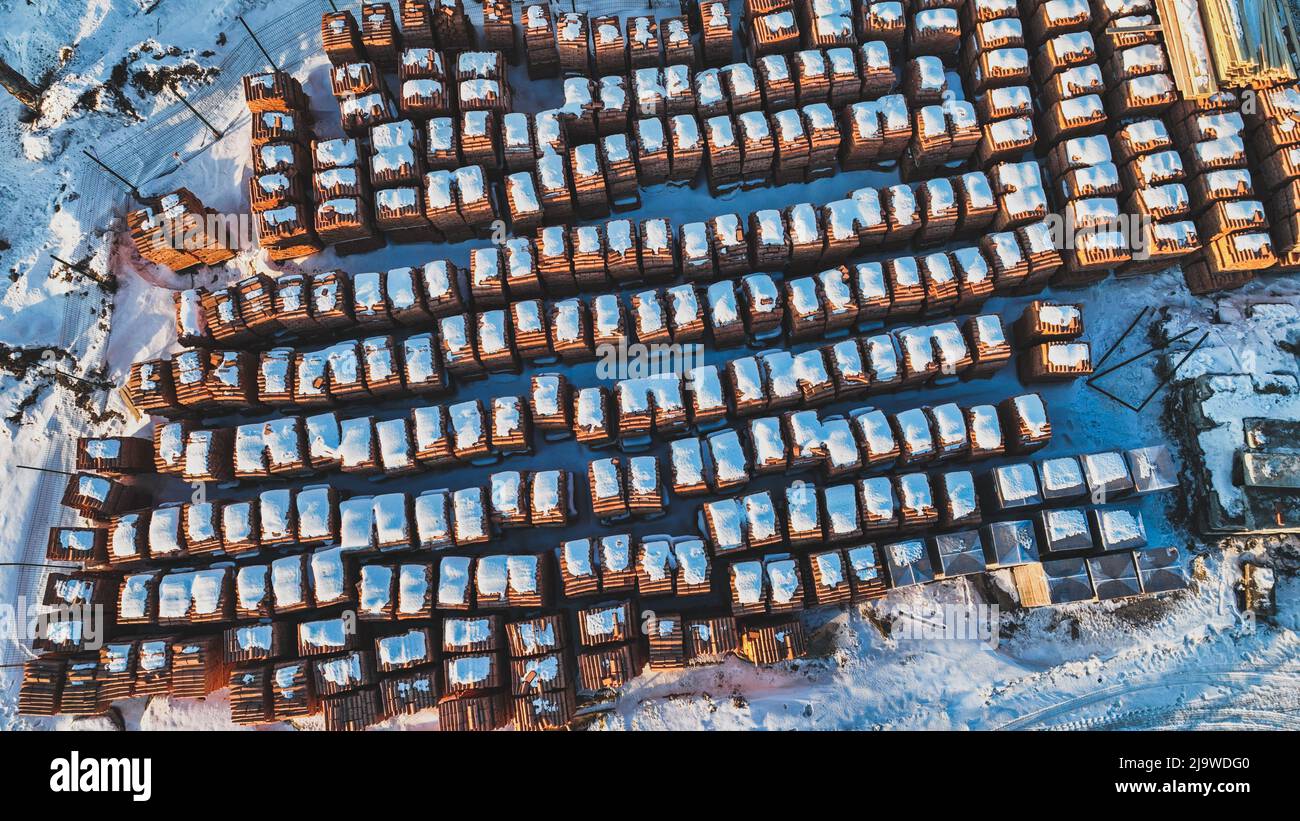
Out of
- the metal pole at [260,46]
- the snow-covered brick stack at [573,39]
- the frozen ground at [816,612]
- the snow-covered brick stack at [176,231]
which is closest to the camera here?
the frozen ground at [816,612]

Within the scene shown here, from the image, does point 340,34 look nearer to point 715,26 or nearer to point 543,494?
point 715,26

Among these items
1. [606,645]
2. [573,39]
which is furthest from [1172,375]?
[573,39]

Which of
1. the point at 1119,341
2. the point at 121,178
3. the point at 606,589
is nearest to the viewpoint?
the point at 606,589

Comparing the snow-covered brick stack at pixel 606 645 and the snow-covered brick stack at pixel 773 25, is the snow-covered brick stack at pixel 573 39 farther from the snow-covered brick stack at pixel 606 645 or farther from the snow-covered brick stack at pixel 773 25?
the snow-covered brick stack at pixel 606 645

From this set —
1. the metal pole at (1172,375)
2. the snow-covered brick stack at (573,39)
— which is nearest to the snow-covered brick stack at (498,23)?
the snow-covered brick stack at (573,39)

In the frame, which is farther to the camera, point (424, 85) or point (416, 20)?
point (416, 20)

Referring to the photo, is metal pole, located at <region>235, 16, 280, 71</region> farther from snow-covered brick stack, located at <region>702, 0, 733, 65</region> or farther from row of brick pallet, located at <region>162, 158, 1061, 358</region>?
snow-covered brick stack, located at <region>702, 0, 733, 65</region>

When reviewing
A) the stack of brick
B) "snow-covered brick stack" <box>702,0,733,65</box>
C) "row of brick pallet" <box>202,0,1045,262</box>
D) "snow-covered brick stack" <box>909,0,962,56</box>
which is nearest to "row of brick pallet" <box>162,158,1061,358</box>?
"row of brick pallet" <box>202,0,1045,262</box>

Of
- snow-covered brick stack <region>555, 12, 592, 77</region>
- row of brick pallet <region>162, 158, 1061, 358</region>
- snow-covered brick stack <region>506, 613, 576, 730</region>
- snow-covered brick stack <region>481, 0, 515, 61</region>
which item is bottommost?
snow-covered brick stack <region>506, 613, 576, 730</region>
